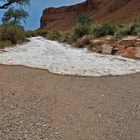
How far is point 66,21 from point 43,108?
95389 millimetres

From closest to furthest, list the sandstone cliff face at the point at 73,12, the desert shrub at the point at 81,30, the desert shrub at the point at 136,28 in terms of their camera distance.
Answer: the desert shrub at the point at 136,28, the desert shrub at the point at 81,30, the sandstone cliff face at the point at 73,12

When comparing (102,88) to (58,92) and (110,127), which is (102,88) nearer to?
(58,92)

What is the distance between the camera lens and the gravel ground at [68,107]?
5.17 meters

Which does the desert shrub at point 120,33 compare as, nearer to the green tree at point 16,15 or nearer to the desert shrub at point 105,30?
the desert shrub at point 105,30

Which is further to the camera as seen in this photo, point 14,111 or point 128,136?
point 14,111

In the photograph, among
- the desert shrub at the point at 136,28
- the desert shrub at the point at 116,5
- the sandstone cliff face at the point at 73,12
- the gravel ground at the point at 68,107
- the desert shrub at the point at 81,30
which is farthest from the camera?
the sandstone cliff face at the point at 73,12

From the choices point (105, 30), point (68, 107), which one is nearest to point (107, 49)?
point (105, 30)

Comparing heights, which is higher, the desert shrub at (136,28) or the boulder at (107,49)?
the desert shrub at (136,28)

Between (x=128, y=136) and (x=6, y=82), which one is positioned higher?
(x=6, y=82)

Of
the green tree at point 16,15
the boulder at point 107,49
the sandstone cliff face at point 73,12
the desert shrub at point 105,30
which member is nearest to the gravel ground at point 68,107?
the boulder at point 107,49

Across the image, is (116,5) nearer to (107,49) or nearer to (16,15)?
(16,15)

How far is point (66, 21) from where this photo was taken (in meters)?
101

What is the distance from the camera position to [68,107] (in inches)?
256

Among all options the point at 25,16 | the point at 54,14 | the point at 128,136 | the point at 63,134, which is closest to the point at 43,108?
the point at 63,134
